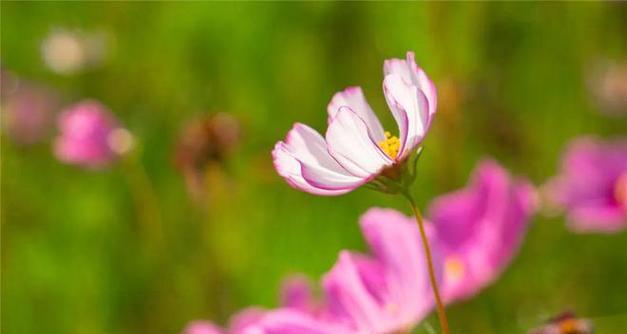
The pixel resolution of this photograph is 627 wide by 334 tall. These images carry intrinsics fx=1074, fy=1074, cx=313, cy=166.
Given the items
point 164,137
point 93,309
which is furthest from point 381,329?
point 164,137

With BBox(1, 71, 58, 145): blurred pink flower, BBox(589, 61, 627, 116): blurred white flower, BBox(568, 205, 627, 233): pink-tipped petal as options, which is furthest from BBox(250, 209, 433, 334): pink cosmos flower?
BBox(1, 71, 58, 145): blurred pink flower

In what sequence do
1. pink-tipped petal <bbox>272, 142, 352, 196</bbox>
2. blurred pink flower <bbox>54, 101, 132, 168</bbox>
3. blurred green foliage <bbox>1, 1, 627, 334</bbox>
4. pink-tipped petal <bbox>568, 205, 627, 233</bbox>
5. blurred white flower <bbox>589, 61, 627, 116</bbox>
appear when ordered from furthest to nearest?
blurred white flower <bbox>589, 61, 627, 116</bbox> < blurred green foliage <bbox>1, 1, 627, 334</bbox> < blurred pink flower <bbox>54, 101, 132, 168</bbox> < pink-tipped petal <bbox>568, 205, 627, 233</bbox> < pink-tipped petal <bbox>272, 142, 352, 196</bbox>

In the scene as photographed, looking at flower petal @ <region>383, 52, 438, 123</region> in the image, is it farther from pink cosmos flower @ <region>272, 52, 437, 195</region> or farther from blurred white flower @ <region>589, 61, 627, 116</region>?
blurred white flower @ <region>589, 61, 627, 116</region>

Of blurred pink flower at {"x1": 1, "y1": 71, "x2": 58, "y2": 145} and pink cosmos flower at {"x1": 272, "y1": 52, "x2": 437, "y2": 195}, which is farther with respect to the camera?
blurred pink flower at {"x1": 1, "y1": 71, "x2": 58, "y2": 145}

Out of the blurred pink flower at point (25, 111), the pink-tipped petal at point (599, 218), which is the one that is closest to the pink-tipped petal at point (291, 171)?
the pink-tipped petal at point (599, 218)

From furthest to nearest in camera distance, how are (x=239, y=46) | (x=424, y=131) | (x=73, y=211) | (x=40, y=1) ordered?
1. (x=40, y=1)
2. (x=239, y=46)
3. (x=73, y=211)
4. (x=424, y=131)

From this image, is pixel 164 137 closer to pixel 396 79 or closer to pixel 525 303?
pixel 525 303

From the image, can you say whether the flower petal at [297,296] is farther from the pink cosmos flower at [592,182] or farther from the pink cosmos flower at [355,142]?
the pink cosmos flower at [592,182]
